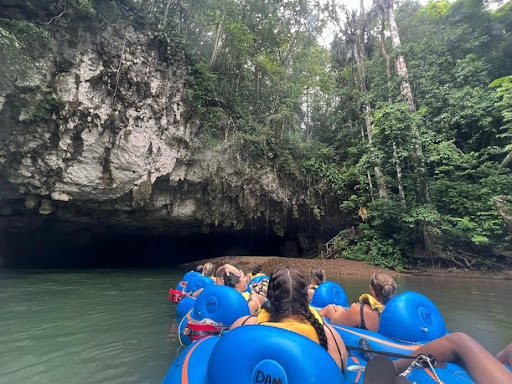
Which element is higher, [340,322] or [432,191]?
[432,191]

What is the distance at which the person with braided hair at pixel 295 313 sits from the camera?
191 centimetres

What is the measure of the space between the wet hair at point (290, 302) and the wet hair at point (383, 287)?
1.96 meters

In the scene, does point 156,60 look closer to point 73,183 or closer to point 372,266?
point 73,183

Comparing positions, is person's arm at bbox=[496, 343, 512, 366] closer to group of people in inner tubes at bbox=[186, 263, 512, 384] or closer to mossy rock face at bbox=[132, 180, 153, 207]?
group of people in inner tubes at bbox=[186, 263, 512, 384]

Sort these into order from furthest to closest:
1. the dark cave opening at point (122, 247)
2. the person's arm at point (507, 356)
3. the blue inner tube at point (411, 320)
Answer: the dark cave opening at point (122, 247) < the blue inner tube at point (411, 320) < the person's arm at point (507, 356)

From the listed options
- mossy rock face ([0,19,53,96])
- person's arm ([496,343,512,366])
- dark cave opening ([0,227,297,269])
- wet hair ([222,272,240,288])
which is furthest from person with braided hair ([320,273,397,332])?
dark cave opening ([0,227,297,269])

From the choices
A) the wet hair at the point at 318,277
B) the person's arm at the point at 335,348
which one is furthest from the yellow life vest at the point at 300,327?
the wet hair at the point at 318,277

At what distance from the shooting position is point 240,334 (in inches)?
57.0

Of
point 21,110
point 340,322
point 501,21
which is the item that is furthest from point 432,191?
point 21,110

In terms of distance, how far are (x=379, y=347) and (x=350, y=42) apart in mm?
20165

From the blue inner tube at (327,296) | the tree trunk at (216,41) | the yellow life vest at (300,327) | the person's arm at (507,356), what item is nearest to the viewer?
the yellow life vest at (300,327)

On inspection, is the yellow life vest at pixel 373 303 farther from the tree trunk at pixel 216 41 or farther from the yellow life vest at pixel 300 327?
the tree trunk at pixel 216 41

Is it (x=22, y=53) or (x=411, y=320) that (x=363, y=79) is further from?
(x=411, y=320)

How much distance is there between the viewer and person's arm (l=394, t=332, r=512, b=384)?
1.90m
